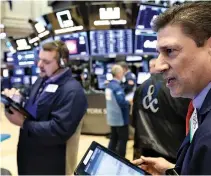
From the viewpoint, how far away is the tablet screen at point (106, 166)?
1.19m

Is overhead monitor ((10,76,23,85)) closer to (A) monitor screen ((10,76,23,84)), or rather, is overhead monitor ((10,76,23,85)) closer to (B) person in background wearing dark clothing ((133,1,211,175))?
(A) monitor screen ((10,76,23,84))

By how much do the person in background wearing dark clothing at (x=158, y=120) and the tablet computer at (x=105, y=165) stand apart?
43.7 inches

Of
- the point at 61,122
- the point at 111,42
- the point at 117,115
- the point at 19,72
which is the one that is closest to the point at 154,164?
the point at 61,122

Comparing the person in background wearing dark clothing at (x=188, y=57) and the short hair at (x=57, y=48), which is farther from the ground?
the person in background wearing dark clothing at (x=188, y=57)

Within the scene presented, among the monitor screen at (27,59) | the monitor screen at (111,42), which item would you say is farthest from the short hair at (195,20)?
the monitor screen at (111,42)

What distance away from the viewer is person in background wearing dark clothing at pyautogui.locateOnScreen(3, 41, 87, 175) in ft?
7.33

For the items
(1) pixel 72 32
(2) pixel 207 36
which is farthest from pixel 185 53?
(1) pixel 72 32

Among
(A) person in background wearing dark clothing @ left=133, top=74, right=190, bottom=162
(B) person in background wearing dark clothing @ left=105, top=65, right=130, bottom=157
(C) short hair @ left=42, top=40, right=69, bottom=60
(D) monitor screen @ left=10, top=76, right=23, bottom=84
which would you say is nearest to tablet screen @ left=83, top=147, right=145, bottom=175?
(A) person in background wearing dark clothing @ left=133, top=74, right=190, bottom=162

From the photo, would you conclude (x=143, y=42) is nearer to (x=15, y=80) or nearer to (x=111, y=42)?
(x=111, y=42)

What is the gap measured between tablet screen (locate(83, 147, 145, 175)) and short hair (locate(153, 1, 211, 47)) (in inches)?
21.6

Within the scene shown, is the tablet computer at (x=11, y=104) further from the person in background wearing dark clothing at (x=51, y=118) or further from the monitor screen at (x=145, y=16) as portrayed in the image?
the monitor screen at (x=145, y=16)

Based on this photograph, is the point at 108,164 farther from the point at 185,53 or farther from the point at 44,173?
the point at 44,173

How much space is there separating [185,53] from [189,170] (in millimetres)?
343

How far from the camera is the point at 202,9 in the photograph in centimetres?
96
